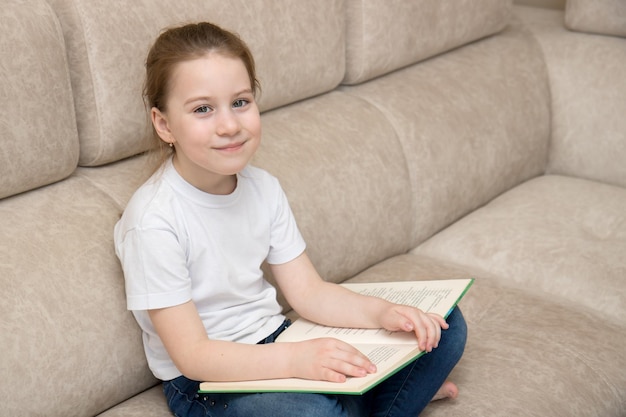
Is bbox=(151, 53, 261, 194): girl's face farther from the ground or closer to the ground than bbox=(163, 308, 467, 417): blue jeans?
farther from the ground

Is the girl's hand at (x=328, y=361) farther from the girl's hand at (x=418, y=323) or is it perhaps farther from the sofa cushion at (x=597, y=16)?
the sofa cushion at (x=597, y=16)

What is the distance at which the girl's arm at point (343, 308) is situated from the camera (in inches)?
55.0

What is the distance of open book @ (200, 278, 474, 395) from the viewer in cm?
127

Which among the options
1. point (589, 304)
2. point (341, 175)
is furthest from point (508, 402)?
point (341, 175)

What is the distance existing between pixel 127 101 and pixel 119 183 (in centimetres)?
15

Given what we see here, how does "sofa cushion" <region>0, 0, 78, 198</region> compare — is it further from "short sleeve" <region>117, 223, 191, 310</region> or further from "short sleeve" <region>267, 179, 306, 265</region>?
"short sleeve" <region>267, 179, 306, 265</region>

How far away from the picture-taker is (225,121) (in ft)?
4.44

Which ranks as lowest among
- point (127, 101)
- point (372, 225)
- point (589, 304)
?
point (589, 304)

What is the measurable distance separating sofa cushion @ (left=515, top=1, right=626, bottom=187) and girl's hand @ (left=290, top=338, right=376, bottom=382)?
1.38 metres

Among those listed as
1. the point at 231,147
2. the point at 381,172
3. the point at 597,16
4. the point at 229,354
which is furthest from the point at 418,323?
the point at 597,16

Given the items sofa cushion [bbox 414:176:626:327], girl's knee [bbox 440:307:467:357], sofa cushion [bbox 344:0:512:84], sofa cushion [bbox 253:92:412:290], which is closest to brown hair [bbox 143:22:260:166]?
sofa cushion [bbox 253:92:412:290]

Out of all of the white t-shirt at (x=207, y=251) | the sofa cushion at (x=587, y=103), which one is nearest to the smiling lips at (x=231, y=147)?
the white t-shirt at (x=207, y=251)

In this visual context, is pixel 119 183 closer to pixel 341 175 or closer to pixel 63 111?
pixel 63 111

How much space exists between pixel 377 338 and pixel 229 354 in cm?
26
